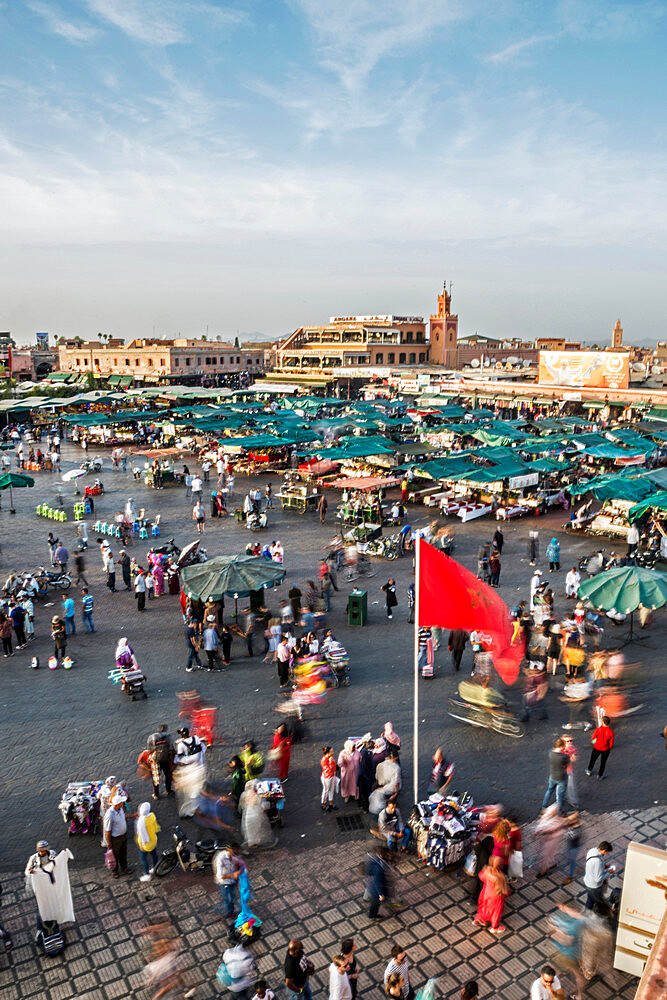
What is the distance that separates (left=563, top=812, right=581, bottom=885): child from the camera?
23.7ft

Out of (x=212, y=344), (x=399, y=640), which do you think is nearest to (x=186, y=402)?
(x=212, y=344)

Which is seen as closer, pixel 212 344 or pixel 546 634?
pixel 546 634

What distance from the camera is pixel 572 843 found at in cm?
726

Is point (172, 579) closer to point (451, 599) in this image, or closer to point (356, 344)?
point (451, 599)

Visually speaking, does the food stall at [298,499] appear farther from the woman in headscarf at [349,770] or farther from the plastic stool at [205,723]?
the woman in headscarf at [349,770]

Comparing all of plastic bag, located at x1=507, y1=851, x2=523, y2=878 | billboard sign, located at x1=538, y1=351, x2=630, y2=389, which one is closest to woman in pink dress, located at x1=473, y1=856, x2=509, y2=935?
plastic bag, located at x1=507, y1=851, x2=523, y2=878

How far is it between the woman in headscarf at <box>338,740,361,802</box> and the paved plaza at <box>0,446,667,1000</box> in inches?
8.0

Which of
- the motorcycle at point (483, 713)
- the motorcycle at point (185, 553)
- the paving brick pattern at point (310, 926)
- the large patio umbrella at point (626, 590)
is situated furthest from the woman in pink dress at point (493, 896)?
the motorcycle at point (185, 553)

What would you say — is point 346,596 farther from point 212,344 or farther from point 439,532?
point 212,344

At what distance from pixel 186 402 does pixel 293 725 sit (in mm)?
60353

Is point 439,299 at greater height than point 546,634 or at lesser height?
greater

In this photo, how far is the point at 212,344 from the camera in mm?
89438

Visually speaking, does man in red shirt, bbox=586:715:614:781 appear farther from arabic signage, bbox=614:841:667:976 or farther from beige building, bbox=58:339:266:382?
beige building, bbox=58:339:266:382

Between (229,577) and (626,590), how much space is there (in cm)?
742
